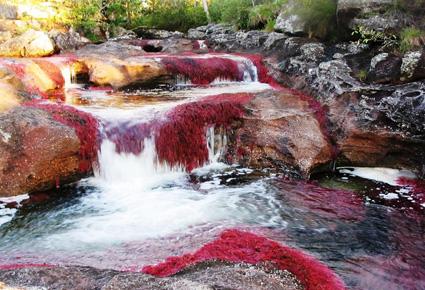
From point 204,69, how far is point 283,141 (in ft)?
22.7

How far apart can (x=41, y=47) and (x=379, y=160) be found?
48.7ft

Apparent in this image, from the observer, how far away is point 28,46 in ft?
56.5

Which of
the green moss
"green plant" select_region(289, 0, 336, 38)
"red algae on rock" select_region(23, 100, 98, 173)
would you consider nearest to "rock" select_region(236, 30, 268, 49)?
"green plant" select_region(289, 0, 336, 38)

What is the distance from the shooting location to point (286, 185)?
27.5 ft

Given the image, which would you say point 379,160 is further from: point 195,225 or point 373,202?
point 195,225

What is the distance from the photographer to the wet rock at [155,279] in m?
3.71

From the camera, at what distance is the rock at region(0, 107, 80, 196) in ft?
25.3

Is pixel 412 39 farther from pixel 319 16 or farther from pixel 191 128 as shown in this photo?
pixel 191 128

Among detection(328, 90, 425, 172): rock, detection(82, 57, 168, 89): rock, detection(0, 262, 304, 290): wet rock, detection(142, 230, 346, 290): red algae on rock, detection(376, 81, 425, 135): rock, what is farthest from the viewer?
Answer: detection(82, 57, 168, 89): rock

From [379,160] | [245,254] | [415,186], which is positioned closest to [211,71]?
[379,160]

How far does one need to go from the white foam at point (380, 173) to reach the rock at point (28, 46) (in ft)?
46.2

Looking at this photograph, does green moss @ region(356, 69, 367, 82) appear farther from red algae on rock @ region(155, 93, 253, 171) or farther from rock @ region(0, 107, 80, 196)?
rock @ region(0, 107, 80, 196)

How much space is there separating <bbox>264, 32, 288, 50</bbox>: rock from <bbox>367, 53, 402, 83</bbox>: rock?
5.49 m

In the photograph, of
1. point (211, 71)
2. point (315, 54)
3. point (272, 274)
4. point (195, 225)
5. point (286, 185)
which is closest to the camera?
point (272, 274)
